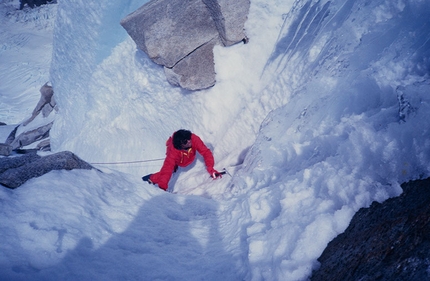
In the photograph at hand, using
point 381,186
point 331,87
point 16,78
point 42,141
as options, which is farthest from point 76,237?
point 16,78

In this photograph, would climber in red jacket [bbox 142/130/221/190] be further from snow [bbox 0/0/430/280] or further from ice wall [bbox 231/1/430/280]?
ice wall [bbox 231/1/430/280]

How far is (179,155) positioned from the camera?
141 inches

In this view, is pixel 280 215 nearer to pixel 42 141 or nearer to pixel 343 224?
pixel 343 224

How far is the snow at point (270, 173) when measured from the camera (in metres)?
1.37

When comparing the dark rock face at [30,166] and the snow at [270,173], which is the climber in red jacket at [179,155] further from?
the dark rock face at [30,166]

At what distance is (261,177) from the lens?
236cm

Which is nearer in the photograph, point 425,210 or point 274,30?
point 425,210

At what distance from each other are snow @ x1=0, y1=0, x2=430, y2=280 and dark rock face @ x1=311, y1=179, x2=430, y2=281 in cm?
7

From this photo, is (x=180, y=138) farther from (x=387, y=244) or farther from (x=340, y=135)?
(x=387, y=244)

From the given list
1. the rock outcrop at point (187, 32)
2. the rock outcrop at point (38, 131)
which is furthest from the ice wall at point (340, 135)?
the rock outcrop at point (38, 131)

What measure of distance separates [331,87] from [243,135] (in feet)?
5.77

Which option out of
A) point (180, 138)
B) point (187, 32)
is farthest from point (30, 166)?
point (187, 32)

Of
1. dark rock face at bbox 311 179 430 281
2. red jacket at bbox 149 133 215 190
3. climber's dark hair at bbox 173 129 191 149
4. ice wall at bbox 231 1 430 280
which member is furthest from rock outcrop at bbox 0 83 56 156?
dark rock face at bbox 311 179 430 281

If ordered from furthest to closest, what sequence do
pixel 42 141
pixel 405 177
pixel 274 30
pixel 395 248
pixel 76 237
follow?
pixel 42 141, pixel 274 30, pixel 76 237, pixel 405 177, pixel 395 248
